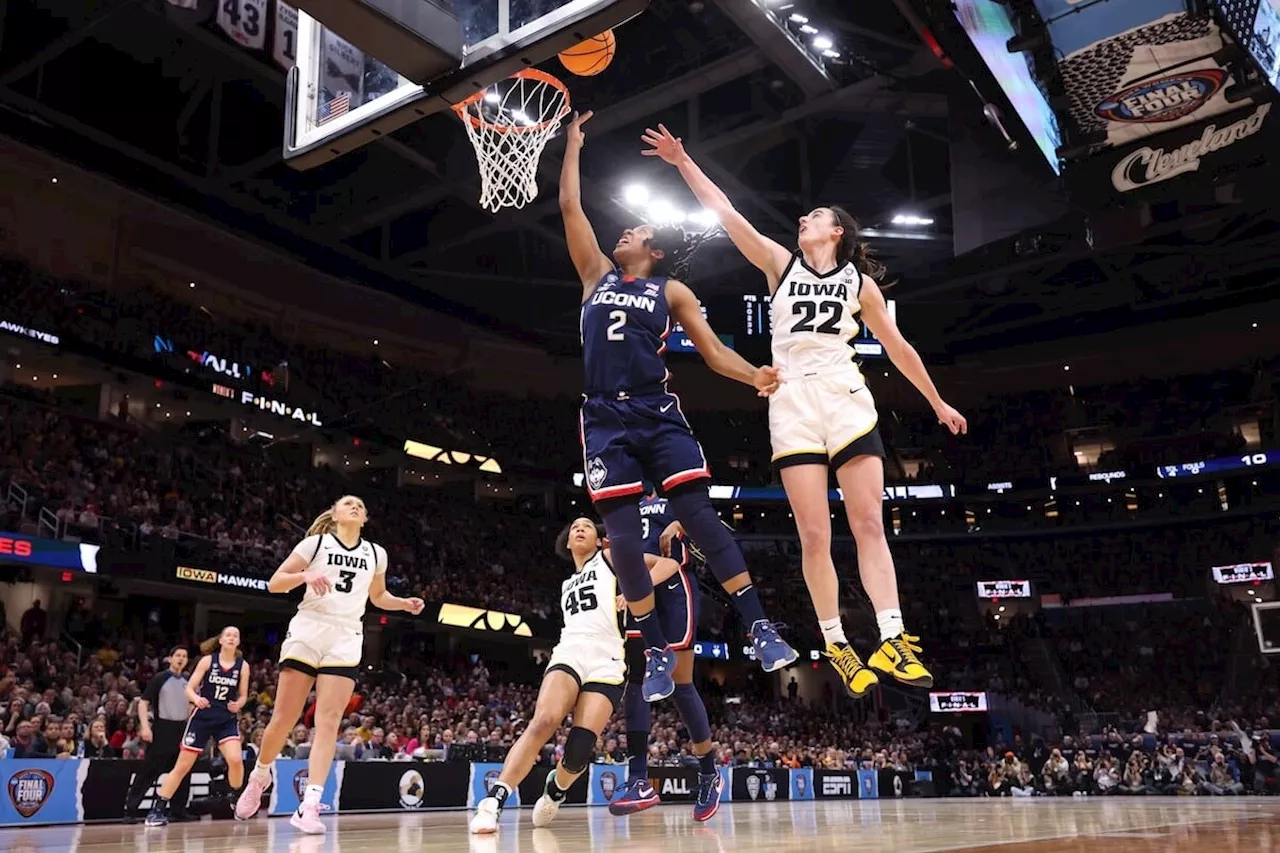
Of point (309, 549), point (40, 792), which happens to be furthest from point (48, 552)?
point (309, 549)

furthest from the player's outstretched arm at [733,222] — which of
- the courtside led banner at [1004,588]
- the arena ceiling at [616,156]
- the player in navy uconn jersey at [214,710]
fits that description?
the courtside led banner at [1004,588]

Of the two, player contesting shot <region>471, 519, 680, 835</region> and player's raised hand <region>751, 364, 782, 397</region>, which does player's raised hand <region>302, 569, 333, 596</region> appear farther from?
player's raised hand <region>751, 364, 782, 397</region>

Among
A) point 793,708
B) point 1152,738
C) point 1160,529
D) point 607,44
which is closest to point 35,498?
point 607,44

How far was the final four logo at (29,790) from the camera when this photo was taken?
11047mm

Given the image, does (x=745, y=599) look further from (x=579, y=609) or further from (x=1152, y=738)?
(x=1152, y=738)

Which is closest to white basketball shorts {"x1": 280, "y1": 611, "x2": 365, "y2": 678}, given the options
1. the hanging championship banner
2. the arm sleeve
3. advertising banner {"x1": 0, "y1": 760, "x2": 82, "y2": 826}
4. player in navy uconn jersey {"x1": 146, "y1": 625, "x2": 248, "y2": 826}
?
the arm sleeve

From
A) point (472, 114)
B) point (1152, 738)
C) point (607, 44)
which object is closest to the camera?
point (607, 44)

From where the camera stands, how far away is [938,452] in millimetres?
38688

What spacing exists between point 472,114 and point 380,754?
11.2m

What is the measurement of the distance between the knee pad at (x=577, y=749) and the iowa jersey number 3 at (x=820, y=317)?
9.64ft

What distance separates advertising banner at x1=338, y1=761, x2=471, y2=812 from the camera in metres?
14.7

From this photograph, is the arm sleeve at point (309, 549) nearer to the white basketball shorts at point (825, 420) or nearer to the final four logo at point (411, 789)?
the white basketball shorts at point (825, 420)

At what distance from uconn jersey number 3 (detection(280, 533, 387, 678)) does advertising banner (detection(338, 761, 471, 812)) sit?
762 centimetres

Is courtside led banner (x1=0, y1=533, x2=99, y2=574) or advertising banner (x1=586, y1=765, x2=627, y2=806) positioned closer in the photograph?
advertising banner (x1=586, y1=765, x2=627, y2=806)
